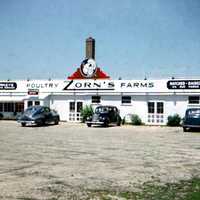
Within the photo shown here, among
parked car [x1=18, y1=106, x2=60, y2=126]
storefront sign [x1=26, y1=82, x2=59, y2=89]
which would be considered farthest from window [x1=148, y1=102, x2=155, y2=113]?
storefront sign [x1=26, y1=82, x2=59, y2=89]

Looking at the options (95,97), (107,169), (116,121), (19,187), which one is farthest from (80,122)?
(19,187)

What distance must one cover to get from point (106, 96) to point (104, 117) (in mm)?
5937

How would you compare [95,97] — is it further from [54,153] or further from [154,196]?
[154,196]

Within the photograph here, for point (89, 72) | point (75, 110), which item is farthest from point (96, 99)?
point (89, 72)

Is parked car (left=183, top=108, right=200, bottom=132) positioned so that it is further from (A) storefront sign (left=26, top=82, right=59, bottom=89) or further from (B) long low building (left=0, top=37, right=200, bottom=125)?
(A) storefront sign (left=26, top=82, right=59, bottom=89)

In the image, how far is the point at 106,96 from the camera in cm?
A: 3612

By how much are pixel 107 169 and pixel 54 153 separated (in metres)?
3.78

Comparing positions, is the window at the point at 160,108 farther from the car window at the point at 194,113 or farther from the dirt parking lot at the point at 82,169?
the dirt parking lot at the point at 82,169

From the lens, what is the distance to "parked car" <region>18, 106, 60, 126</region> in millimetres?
30016

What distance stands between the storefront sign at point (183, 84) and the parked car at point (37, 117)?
10866 mm

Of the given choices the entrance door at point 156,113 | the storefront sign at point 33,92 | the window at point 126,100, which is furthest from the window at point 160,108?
the storefront sign at point 33,92

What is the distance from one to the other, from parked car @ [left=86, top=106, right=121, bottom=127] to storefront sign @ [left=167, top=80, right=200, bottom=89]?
5731 millimetres

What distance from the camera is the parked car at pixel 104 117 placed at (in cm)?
3031

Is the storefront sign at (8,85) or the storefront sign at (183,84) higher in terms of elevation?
the storefront sign at (8,85)
